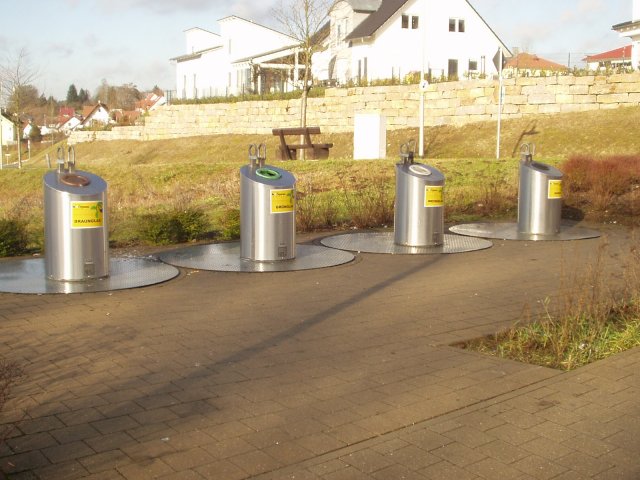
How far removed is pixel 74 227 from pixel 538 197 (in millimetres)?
7203

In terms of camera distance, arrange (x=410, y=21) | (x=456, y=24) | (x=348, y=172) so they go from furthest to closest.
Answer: (x=456, y=24), (x=410, y=21), (x=348, y=172)

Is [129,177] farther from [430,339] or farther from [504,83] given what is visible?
[430,339]

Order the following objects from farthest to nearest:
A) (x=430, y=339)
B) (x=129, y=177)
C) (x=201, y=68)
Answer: (x=201, y=68), (x=129, y=177), (x=430, y=339)

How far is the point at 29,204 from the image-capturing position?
60.6 feet

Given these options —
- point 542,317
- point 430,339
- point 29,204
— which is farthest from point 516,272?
point 29,204

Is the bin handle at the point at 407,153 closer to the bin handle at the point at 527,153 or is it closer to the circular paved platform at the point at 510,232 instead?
the circular paved platform at the point at 510,232

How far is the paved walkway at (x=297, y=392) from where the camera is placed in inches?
165

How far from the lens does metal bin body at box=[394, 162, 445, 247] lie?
37.6 ft

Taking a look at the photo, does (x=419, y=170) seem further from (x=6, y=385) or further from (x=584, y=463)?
(x=6, y=385)

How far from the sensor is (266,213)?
1015 centimetres

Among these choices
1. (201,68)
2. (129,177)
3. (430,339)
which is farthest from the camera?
(201,68)

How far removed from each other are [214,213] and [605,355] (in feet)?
33.3

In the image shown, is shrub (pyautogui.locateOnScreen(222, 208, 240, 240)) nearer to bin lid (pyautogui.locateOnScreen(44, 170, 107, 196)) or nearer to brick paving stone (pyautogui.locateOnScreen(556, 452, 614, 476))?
bin lid (pyautogui.locateOnScreen(44, 170, 107, 196))

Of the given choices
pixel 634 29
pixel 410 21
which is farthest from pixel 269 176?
pixel 410 21
